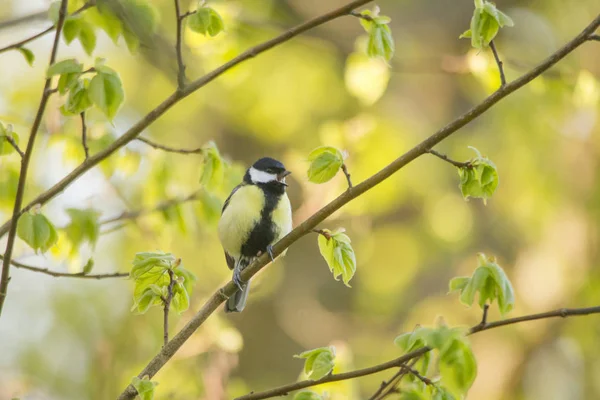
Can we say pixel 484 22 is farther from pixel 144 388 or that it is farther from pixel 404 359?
pixel 144 388

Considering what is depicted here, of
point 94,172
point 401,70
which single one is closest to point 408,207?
point 401,70

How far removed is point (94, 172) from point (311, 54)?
4.53 meters

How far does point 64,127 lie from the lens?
2.36 meters

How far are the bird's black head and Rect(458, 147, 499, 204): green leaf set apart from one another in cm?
141

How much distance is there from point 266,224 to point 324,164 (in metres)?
1.36

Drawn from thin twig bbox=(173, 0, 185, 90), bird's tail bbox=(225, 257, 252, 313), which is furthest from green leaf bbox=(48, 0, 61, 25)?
bird's tail bbox=(225, 257, 252, 313)

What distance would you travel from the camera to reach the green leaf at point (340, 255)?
1.63 metres

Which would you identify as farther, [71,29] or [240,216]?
[240,216]

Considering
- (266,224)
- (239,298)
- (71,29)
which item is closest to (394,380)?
(71,29)

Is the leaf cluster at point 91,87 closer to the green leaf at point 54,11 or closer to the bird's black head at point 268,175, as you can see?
the green leaf at point 54,11

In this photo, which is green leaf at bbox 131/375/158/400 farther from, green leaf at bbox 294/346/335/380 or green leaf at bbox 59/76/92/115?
green leaf at bbox 59/76/92/115

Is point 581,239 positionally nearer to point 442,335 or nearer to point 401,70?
point 401,70

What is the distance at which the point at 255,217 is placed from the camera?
9.71 feet

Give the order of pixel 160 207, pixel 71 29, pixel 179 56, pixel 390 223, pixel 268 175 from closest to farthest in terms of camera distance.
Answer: pixel 179 56, pixel 71 29, pixel 160 207, pixel 268 175, pixel 390 223
